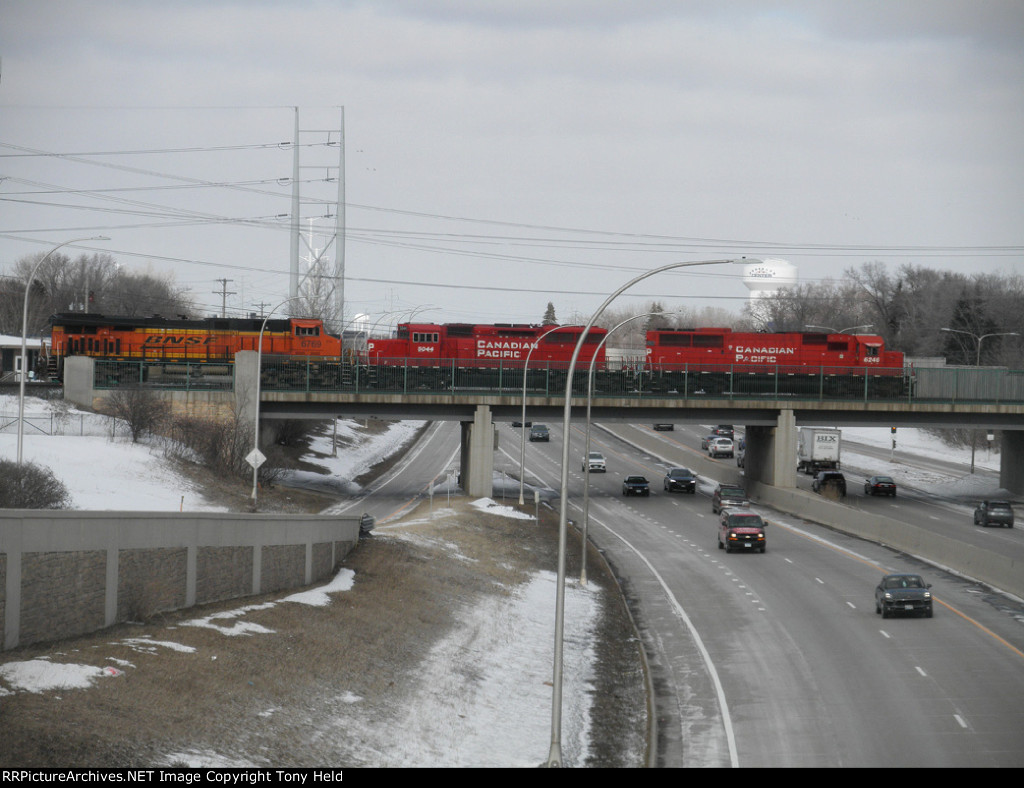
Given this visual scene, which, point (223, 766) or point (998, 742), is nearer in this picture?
point (223, 766)

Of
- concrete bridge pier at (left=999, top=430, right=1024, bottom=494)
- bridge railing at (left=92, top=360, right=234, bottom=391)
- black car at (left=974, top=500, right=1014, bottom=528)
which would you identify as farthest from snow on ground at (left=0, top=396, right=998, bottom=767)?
concrete bridge pier at (left=999, top=430, right=1024, bottom=494)

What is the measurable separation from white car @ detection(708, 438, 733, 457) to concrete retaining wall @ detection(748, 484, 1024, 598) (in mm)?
35461

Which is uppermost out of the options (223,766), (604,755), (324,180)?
(324,180)

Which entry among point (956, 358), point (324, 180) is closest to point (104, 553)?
point (324, 180)

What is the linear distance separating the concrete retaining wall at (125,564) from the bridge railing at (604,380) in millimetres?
35507

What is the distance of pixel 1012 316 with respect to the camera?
136375 millimetres

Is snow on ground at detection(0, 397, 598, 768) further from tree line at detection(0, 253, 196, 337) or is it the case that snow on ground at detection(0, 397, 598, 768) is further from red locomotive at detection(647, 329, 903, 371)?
tree line at detection(0, 253, 196, 337)

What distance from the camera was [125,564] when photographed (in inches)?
951

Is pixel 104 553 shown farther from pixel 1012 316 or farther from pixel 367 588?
pixel 1012 316

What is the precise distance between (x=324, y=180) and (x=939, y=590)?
8468 cm

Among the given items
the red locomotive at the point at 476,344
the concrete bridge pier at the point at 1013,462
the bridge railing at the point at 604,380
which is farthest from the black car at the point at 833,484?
the red locomotive at the point at 476,344

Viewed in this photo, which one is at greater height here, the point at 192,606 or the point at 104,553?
the point at 104,553

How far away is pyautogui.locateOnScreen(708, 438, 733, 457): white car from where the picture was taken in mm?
108812

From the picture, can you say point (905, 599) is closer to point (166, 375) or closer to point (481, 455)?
Result: point (481, 455)
